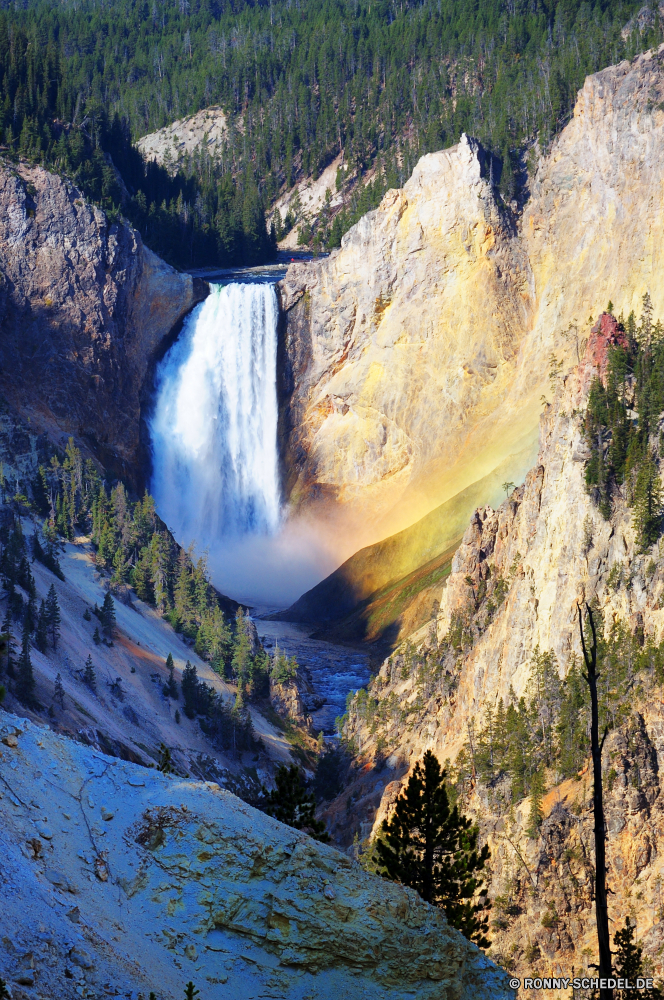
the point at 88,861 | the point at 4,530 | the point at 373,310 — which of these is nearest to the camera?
the point at 88,861

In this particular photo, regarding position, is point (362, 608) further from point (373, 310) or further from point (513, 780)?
point (513, 780)

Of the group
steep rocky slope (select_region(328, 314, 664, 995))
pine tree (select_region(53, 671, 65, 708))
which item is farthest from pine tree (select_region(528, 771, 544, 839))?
pine tree (select_region(53, 671, 65, 708))

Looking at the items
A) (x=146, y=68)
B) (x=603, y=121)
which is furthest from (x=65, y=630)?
(x=146, y=68)

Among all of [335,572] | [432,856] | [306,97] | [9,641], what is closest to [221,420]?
[335,572]

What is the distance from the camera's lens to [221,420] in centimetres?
11312

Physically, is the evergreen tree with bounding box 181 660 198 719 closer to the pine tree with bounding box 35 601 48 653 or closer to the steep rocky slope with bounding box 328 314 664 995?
the steep rocky slope with bounding box 328 314 664 995

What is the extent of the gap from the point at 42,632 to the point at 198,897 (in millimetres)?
44799

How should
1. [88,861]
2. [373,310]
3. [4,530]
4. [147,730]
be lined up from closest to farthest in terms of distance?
[88,861]
[147,730]
[4,530]
[373,310]

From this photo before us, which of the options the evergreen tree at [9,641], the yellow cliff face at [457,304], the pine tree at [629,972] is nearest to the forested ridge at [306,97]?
the yellow cliff face at [457,304]

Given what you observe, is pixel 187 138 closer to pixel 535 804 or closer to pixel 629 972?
pixel 535 804

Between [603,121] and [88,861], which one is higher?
[603,121]

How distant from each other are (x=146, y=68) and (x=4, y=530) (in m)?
148

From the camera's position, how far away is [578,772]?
50.8 m

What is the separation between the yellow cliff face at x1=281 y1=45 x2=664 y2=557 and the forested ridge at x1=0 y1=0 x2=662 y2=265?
631cm
